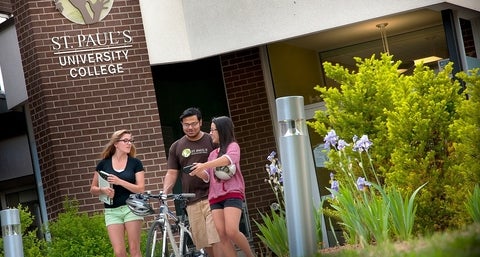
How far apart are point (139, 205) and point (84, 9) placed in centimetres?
655

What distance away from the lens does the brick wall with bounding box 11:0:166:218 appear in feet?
53.9

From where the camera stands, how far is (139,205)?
1077cm

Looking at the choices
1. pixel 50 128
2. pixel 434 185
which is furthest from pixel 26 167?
pixel 434 185

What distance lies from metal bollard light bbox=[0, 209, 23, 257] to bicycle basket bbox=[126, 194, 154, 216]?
3.68 feet

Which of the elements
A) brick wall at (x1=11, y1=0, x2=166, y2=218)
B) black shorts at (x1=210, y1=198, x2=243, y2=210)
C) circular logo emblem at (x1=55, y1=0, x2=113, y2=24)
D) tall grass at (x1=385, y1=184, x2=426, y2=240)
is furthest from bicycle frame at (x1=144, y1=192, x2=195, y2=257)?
circular logo emblem at (x1=55, y1=0, x2=113, y2=24)

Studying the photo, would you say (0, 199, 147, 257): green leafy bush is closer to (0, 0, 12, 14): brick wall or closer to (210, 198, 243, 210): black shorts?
(210, 198, 243, 210): black shorts

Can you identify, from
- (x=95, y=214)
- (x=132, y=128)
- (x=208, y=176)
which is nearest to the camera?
(x=208, y=176)

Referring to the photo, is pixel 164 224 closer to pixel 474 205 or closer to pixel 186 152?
pixel 186 152

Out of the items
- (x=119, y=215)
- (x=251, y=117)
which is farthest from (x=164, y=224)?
(x=251, y=117)

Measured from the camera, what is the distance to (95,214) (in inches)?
618

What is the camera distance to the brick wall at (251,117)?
1892 cm

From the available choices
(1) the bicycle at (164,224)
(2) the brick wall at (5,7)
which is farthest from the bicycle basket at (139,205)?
(2) the brick wall at (5,7)

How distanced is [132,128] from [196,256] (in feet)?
19.2

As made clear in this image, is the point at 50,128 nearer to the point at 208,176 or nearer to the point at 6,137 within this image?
the point at 6,137
